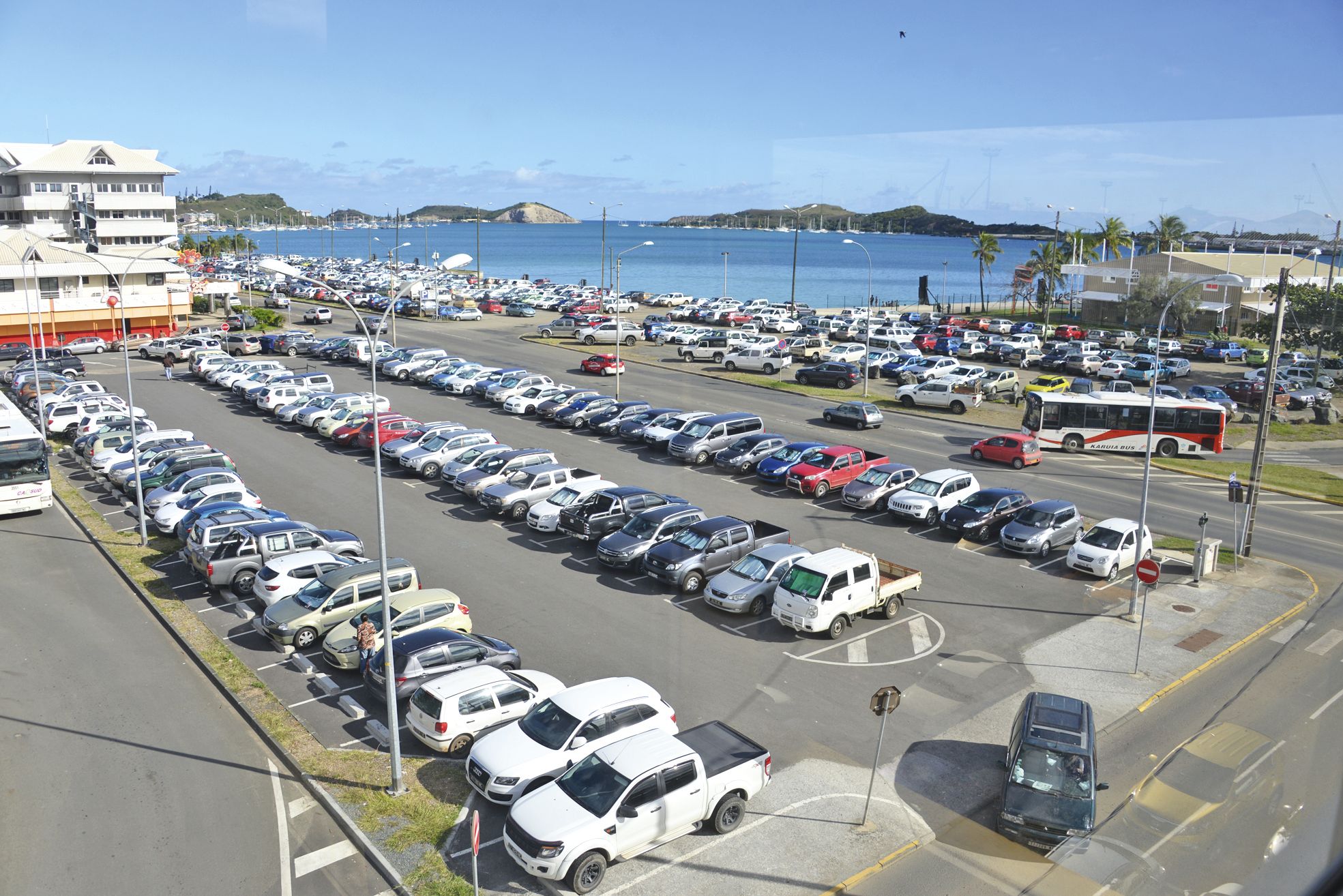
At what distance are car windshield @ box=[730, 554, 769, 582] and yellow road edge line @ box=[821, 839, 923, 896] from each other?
8.69 meters

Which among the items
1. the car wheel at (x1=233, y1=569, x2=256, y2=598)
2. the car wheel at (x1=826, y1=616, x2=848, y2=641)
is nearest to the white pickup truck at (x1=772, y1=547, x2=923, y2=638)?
the car wheel at (x1=826, y1=616, x2=848, y2=641)

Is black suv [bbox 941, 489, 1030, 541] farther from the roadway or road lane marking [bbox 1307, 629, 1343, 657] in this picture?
road lane marking [bbox 1307, 629, 1343, 657]

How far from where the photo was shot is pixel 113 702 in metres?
17.0

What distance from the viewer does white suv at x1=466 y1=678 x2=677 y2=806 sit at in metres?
13.8

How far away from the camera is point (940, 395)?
46.9 metres

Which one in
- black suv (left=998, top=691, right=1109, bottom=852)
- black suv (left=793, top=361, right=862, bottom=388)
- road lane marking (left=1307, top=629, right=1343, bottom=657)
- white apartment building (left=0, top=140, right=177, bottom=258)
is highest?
white apartment building (left=0, top=140, right=177, bottom=258)

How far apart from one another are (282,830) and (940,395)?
3917cm

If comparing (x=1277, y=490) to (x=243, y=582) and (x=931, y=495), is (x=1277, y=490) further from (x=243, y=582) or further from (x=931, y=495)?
(x=243, y=582)

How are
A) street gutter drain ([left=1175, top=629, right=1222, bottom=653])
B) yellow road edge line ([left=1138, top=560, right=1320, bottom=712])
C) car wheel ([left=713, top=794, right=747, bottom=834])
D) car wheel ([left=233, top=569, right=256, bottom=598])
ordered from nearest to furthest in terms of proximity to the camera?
car wheel ([left=713, top=794, right=747, bottom=834]) → yellow road edge line ([left=1138, top=560, right=1320, bottom=712]) → street gutter drain ([left=1175, top=629, right=1222, bottom=653]) → car wheel ([left=233, top=569, right=256, bottom=598])

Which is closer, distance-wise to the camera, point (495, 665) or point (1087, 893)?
point (1087, 893)

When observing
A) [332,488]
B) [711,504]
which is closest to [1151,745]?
[711,504]

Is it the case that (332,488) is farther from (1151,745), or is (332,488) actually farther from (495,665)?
(1151,745)

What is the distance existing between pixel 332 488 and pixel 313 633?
40.9ft

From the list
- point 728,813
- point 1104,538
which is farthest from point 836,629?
point 1104,538
